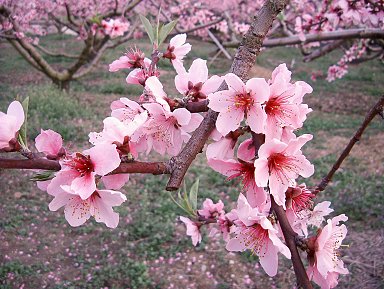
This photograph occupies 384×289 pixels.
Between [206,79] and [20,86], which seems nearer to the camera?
[206,79]

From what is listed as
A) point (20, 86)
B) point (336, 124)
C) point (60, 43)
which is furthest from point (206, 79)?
point (60, 43)

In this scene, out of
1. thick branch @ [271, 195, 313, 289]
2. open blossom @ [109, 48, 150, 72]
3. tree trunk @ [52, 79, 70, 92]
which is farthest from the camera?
tree trunk @ [52, 79, 70, 92]

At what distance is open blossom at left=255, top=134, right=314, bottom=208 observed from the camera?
2.36ft

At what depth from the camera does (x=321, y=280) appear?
78 cm

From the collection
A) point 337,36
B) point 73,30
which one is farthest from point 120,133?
point 73,30

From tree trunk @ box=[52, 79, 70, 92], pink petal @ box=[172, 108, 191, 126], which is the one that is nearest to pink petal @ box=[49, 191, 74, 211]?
pink petal @ box=[172, 108, 191, 126]

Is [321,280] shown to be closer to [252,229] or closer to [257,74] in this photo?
[252,229]

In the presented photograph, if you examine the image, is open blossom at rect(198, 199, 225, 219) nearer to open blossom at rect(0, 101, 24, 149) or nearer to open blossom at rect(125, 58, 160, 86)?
open blossom at rect(125, 58, 160, 86)

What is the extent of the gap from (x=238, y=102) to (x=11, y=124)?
0.39 meters

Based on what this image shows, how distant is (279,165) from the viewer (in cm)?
76

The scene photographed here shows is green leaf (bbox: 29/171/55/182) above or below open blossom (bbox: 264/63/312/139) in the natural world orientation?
below

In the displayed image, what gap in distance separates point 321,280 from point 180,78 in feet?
1.53

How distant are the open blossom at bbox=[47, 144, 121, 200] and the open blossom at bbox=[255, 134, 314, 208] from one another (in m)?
0.23

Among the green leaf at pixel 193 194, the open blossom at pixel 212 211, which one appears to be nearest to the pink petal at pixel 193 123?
the green leaf at pixel 193 194
